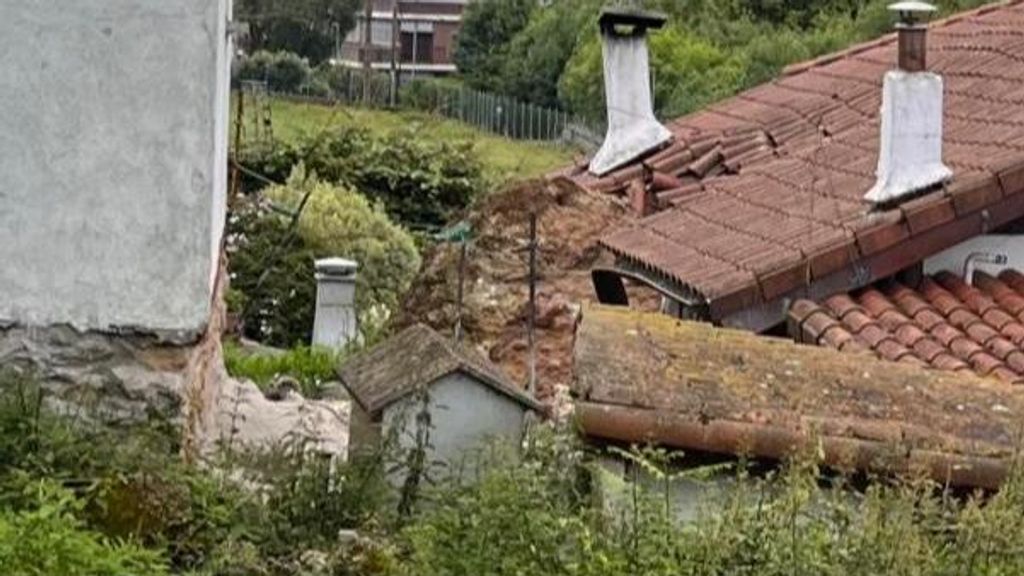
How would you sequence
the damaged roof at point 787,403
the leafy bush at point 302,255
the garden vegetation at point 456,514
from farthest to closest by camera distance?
the leafy bush at point 302,255 → the damaged roof at point 787,403 → the garden vegetation at point 456,514

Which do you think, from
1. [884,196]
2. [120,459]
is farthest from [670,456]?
[884,196]

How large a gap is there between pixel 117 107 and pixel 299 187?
1737cm

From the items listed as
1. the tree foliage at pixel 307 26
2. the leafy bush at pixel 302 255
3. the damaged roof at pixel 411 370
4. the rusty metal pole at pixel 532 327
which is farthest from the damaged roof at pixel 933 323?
the tree foliage at pixel 307 26

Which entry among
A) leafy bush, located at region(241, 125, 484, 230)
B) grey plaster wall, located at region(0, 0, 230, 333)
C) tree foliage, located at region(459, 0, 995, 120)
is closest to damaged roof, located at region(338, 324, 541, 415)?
grey plaster wall, located at region(0, 0, 230, 333)

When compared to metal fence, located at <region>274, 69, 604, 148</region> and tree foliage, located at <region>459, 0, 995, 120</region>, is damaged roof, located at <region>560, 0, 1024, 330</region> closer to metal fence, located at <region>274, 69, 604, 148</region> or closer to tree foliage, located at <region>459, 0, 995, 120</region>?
tree foliage, located at <region>459, 0, 995, 120</region>

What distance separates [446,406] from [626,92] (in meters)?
7.04

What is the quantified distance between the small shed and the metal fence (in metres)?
28.1

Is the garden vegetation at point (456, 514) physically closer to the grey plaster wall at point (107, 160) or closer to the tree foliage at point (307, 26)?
the grey plaster wall at point (107, 160)

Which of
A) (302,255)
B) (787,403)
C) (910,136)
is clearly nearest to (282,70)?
(302,255)

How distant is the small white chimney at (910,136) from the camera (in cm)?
923

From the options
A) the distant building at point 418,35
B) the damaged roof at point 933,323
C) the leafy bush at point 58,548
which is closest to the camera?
the leafy bush at point 58,548

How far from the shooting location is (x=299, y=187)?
25062mm

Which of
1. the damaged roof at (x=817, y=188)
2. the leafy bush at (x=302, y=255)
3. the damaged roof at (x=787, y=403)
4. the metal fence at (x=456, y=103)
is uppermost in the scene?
the damaged roof at (x=817, y=188)

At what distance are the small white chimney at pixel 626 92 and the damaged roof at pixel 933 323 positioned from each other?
470 centimetres
